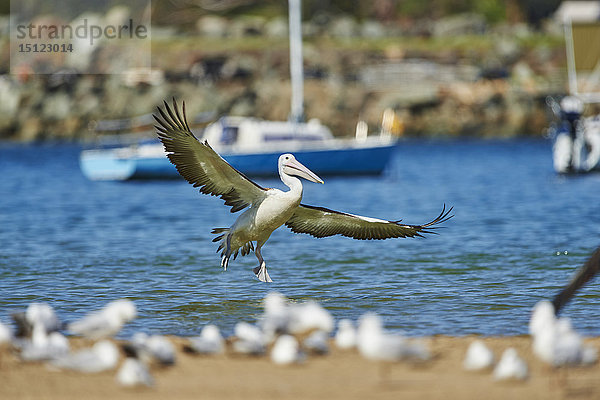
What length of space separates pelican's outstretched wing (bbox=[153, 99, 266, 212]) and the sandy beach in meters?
3.04

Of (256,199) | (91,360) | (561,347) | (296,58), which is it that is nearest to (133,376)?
(91,360)

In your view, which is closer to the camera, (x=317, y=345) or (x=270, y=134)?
(x=317, y=345)

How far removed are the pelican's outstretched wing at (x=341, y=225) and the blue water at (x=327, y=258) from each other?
75 cm

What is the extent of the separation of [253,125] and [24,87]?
29486mm

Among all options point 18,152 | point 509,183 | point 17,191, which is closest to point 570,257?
point 509,183

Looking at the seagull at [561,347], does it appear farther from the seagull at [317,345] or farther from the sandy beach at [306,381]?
the seagull at [317,345]

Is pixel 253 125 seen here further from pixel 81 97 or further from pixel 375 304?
pixel 81 97

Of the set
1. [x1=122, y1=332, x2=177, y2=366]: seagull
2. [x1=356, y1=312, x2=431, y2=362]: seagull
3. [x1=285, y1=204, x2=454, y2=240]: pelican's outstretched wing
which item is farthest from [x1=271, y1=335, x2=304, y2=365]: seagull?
[x1=285, y1=204, x2=454, y2=240]: pelican's outstretched wing

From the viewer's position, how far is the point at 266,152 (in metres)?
29.8

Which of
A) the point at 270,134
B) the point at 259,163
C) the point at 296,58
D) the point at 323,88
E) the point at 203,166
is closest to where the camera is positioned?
the point at 203,166

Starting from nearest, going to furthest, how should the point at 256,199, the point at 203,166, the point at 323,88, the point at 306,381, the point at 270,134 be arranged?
the point at 306,381 < the point at 203,166 < the point at 256,199 < the point at 270,134 < the point at 323,88

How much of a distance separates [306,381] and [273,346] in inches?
36.3

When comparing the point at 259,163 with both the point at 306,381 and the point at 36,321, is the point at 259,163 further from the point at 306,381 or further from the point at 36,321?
the point at 306,381

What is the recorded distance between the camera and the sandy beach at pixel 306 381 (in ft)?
21.3
